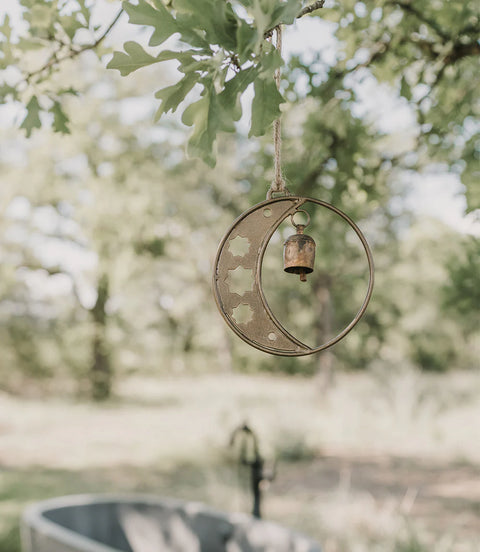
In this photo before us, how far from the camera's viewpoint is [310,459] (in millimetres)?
7598

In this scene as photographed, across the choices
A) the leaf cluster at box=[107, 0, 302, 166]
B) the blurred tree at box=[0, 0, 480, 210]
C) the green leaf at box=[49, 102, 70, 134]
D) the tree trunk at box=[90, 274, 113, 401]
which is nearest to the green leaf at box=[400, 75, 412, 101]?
the blurred tree at box=[0, 0, 480, 210]

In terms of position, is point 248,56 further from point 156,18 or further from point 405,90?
point 405,90

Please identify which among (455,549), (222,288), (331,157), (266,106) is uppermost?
(331,157)

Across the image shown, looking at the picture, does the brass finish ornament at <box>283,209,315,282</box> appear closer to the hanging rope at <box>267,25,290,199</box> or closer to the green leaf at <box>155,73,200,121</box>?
the hanging rope at <box>267,25,290,199</box>

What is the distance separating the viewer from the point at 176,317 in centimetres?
2084

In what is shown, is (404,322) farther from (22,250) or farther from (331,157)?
(331,157)

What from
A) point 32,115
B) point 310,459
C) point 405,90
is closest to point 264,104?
point 32,115

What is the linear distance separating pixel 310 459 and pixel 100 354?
24.1ft

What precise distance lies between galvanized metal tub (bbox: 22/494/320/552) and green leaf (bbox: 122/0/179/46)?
2448 mm

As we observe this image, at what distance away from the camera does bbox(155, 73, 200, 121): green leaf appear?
3.03 feet

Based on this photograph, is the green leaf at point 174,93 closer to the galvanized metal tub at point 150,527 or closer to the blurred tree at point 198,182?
the blurred tree at point 198,182

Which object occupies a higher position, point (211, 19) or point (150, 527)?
point (211, 19)

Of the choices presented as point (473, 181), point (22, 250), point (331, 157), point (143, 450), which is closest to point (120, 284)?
point (22, 250)

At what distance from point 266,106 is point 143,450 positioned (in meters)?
7.99
